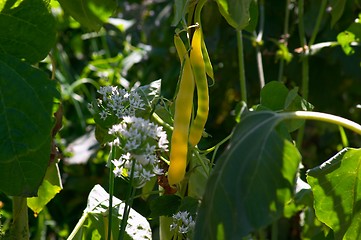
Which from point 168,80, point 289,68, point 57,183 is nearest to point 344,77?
point 289,68

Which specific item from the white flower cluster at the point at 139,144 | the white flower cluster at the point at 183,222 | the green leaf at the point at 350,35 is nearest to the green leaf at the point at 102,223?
the white flower cluster at the point at 183,222

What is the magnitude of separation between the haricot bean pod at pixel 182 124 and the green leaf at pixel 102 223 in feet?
0.54

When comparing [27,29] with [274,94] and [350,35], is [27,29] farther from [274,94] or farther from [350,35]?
[350,35]

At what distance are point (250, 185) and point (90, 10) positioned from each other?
48 centimetres

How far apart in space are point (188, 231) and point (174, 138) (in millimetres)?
136

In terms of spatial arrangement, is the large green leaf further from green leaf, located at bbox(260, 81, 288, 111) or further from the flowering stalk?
green leaf, located at bbox(260, 81, 288, 111)

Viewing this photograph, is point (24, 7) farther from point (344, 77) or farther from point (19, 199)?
point (344, 77)

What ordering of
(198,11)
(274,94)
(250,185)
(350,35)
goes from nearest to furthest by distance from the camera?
(250,185)
(198,11)
(274,94)
(350,35)

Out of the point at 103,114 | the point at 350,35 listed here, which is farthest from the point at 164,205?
the point at 350,35

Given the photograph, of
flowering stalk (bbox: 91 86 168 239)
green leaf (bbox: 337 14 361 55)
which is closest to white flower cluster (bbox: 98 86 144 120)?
flowering stalk (bbox: 91 86 168 239)

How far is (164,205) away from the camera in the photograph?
1.12 meters

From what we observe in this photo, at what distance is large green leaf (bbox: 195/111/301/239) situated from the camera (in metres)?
0.86

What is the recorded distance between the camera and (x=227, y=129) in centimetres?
267

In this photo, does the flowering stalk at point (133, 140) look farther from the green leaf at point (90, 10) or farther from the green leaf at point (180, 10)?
the green leaf at point (90, 10)
